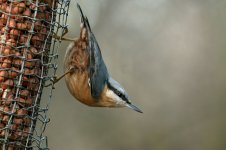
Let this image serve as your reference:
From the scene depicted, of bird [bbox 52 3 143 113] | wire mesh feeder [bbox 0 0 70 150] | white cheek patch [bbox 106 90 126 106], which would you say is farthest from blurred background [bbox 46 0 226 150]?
wire mesh feeder [bbox 0 0 70 150]

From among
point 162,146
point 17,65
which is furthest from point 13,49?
point 162,146

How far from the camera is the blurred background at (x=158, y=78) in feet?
27.5

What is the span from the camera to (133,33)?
888cm

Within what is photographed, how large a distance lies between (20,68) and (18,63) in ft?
0.13

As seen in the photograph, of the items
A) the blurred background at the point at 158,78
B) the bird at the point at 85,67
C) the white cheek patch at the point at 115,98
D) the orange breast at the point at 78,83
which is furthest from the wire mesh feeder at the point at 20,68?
the blurred background at the point at 158,78

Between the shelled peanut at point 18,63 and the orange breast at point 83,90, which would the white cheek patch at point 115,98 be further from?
the shelled peanut at point 18,63

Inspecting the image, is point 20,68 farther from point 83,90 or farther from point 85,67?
point 83,90

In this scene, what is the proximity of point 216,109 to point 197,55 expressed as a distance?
962mm

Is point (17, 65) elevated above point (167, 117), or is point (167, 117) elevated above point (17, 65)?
point (17, 65)

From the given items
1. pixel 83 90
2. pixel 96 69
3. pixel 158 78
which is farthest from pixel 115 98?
pixel 158 78

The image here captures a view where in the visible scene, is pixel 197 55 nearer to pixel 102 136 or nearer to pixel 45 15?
pixel 102 136

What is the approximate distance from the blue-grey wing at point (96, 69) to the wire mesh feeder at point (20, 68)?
0.79m

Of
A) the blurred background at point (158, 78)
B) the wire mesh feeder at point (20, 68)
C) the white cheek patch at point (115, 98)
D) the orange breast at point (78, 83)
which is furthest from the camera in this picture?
the blurred background at point (158, 78)

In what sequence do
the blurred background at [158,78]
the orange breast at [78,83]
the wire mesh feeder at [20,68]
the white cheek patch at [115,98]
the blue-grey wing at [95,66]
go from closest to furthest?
the wire mesh feeder at [20,68] < the blue-grey wing at [95,66] < the orange breast at [78,83] < the white cheek patch at [115,98] < the blurred background at [158,78]
